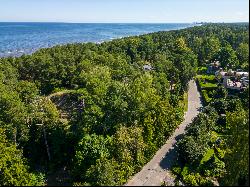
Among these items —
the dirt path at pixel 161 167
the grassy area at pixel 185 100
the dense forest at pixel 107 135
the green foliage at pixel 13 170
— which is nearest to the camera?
the dense forest at pixel 107 135

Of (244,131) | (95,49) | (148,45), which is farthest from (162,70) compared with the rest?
(244,131)

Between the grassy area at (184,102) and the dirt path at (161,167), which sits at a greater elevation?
the grassy area at (184,102)

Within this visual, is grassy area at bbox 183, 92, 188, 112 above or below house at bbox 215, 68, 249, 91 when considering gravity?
below

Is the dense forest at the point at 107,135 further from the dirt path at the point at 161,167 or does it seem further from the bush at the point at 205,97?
the bush at the point at 205,97

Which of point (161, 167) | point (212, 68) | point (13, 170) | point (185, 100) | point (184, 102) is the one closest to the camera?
point (13, 170)

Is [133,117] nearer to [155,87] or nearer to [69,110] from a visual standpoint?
[155,87]

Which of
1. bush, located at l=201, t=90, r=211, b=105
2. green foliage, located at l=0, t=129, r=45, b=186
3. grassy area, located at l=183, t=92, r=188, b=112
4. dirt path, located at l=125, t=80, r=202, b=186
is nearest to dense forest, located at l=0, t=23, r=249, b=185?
green foliage, located at l=0, t=129, r=45, b=186

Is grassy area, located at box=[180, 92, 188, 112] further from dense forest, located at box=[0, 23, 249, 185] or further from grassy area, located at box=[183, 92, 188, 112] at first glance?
dense forest, located at box=[0, 23, 249, 185]

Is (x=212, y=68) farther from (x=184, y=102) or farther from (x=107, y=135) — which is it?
(x=107, y=135)

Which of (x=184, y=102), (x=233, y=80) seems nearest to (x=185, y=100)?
(x=184, y=102)

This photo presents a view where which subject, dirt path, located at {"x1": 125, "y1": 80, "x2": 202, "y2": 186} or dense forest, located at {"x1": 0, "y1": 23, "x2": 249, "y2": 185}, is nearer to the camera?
dense forest, located at {"x1": 0, "y1": 23, "x2": 249, "y2": 185}

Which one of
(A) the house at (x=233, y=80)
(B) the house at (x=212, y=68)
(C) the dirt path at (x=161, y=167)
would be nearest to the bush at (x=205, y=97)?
(A) the house at (x=233, y=80)
